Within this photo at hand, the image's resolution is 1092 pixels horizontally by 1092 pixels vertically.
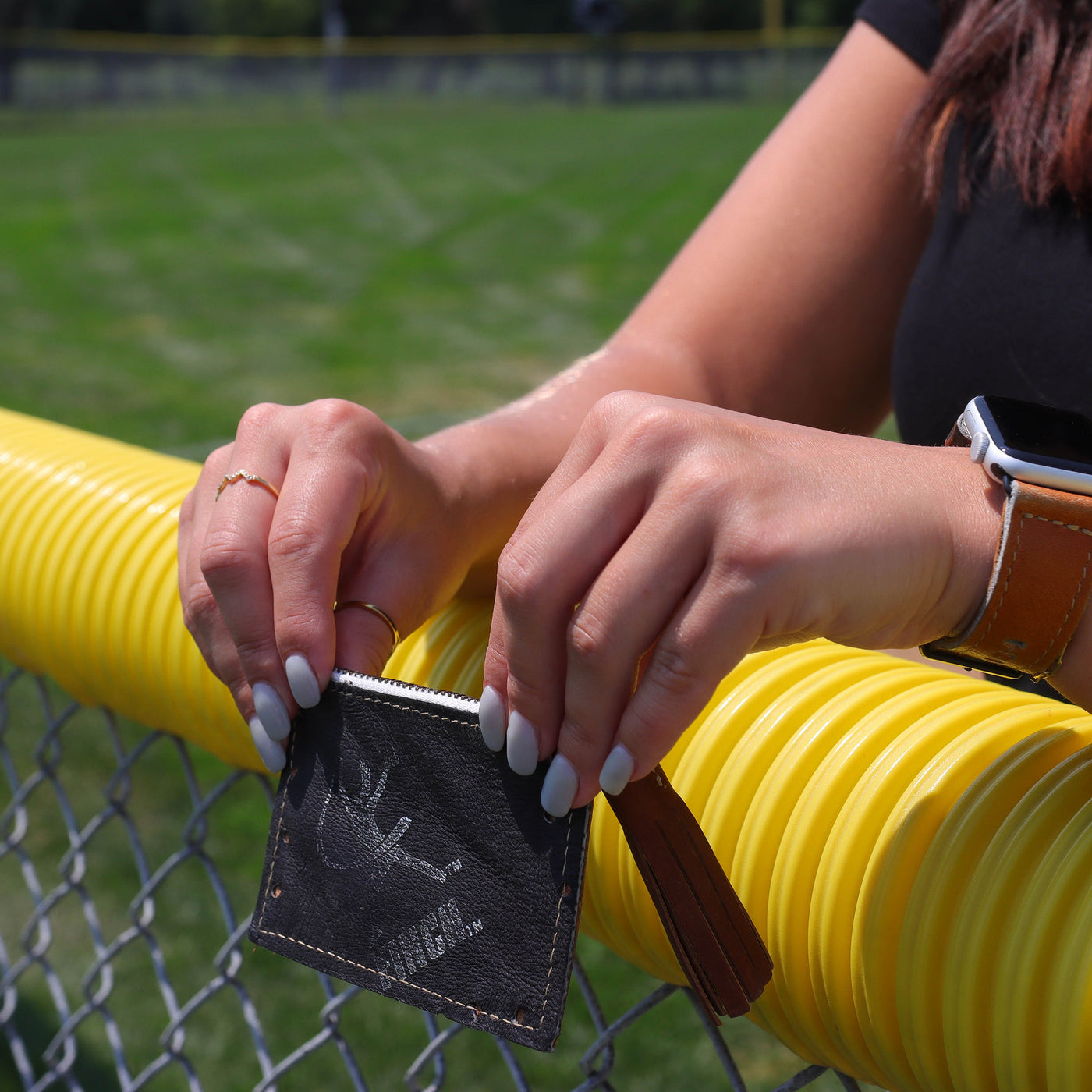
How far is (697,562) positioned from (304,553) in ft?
1.10

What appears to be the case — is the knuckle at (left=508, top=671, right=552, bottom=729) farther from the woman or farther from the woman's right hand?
the woman's right hand

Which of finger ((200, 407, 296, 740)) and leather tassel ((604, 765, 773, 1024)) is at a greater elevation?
finger ((200, 407, 296, 740))

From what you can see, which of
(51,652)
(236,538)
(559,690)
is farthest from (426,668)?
(51,652)

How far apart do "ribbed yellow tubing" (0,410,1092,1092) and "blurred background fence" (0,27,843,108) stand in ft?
103

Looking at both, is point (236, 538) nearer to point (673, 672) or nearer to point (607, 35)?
point (673, 672)

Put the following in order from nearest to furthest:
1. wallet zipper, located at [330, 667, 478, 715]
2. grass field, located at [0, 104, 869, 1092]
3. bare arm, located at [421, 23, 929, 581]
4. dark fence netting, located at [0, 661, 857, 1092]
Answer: wallet zipper, located at [330, 667, 478, 715]
bare arm, located at [421, 23, 929, 581]
dark fence netting, located at [0, 661, 857, 1092]
grass field, located at [0, 104, 869, 1092]

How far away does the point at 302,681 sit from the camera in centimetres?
81

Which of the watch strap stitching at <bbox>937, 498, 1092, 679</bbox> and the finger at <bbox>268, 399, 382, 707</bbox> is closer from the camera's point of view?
the watch strap stitching at <bbox>937, 498, 1092, 679</bbox>

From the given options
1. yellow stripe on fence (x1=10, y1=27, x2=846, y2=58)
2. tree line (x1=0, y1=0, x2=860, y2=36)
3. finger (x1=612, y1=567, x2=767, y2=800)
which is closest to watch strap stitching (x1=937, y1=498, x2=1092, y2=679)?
finger (x1=612, y1=567, x2=767, y2=800)

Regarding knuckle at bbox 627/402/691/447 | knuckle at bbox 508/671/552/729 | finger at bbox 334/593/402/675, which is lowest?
finger at bbox 334/593/402/675

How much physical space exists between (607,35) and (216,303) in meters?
31.8

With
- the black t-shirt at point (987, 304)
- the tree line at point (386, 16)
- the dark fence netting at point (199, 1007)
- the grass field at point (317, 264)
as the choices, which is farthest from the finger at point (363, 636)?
the tree line at point (386, 16)

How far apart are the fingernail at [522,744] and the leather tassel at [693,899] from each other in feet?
0.18

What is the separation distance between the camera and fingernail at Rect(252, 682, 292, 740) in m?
0.82
